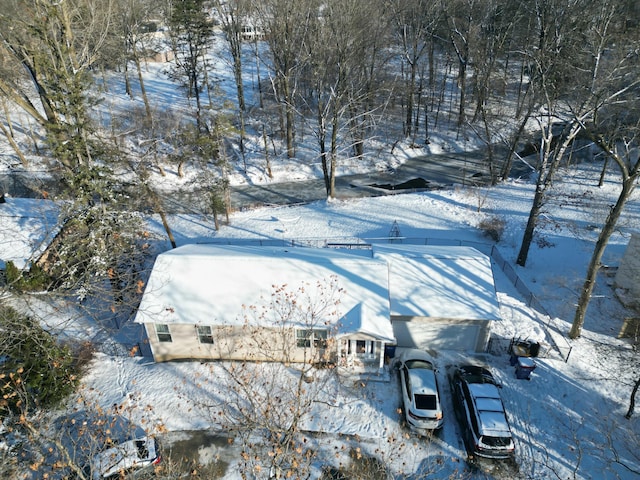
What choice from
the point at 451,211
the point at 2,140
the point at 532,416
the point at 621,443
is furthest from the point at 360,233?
the point at 2,140

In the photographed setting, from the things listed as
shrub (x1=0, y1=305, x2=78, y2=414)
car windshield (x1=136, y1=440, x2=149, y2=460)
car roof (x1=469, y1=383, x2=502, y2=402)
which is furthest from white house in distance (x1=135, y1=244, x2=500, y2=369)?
car windshield (x1=136, y1=440, x2=149, y2=460)

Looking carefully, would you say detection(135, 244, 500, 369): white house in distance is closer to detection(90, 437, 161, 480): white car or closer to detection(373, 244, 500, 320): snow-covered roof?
detection(373, 244, 500, 320): snow-covered roof

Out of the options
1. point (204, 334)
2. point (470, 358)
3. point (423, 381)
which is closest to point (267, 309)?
point (204, 334)

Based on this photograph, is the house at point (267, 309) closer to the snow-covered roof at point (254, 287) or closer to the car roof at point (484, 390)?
the snow-covered roof at point (254, 287)

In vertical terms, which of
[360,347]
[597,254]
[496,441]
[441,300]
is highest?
[597,254]

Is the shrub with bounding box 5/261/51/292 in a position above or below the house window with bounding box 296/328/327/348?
above

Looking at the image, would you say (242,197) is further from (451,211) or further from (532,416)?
(532,416)

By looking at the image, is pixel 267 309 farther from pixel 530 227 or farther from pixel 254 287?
pixel 530 227
